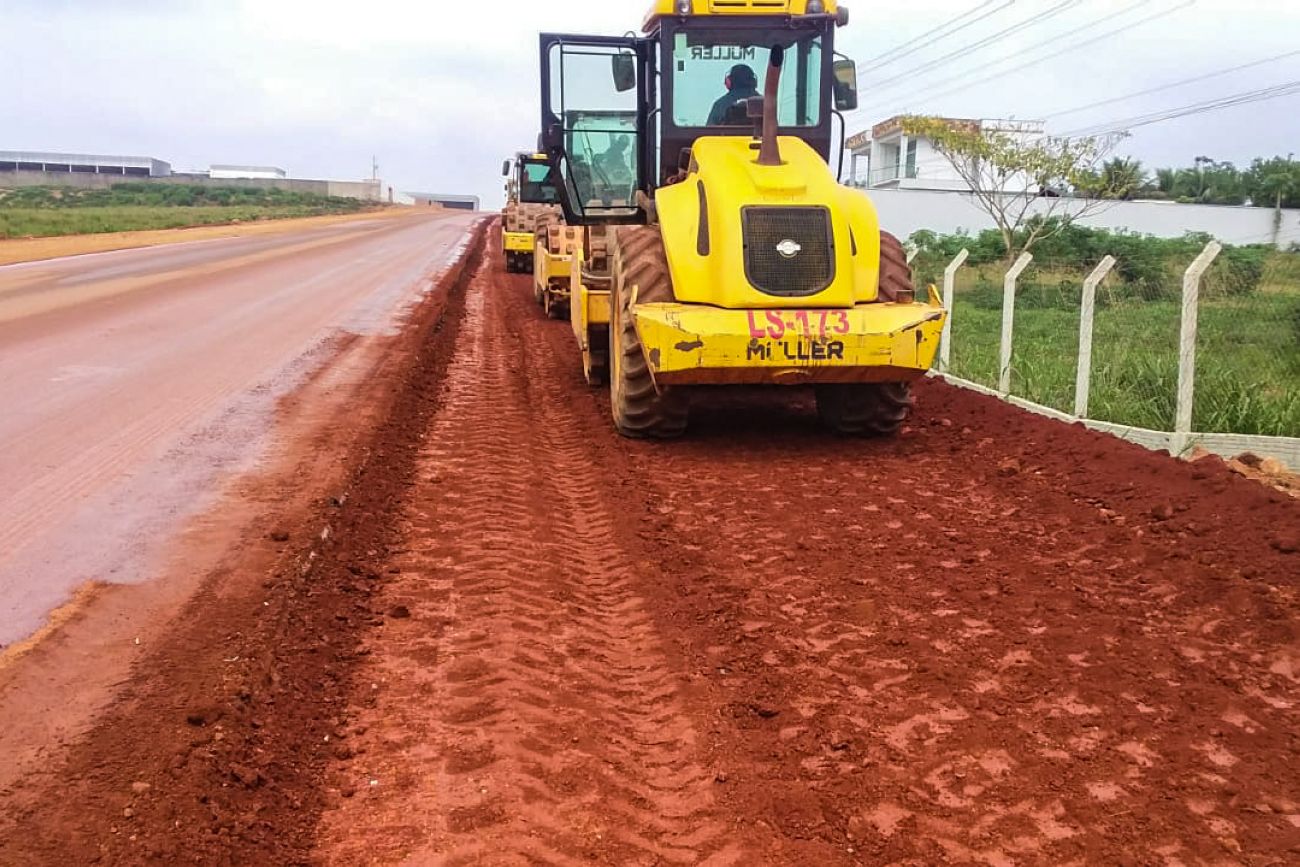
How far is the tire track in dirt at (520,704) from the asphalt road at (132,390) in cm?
148

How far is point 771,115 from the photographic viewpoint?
8.35 meters

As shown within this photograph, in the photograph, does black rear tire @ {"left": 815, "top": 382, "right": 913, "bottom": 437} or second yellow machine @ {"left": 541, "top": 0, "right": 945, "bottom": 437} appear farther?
black rear tire @ {"left": 815, "top": 382, "right": 913, "bottom": 437}

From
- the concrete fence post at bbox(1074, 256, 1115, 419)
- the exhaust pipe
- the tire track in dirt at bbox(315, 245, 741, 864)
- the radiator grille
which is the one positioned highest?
the exhaust pipe

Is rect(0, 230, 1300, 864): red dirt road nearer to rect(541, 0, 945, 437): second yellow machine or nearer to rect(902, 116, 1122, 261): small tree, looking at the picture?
rect(541, 0, 945, 437): second yellow machine

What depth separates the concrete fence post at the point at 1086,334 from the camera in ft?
28.7

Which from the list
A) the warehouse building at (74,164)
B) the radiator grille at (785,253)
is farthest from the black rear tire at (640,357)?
the warehouse building at (74,164)

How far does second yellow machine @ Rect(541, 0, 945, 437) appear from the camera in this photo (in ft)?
25.3

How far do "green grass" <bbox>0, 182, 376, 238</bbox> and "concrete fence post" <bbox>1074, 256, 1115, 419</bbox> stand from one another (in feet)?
114

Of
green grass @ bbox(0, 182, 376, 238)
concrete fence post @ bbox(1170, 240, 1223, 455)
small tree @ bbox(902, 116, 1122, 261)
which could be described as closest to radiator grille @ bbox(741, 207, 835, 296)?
concrete fence post @ bbox(1170, 240, 1223, 455)

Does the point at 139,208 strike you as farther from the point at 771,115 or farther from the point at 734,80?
the point at 771,115

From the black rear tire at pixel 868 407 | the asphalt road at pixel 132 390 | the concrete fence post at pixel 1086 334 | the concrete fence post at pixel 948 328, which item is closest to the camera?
the asphalt road at pixel 132 390

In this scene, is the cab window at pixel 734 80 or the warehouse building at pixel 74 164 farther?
the warehouse building at pixel 74 164

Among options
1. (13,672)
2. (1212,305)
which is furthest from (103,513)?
(1212,305)

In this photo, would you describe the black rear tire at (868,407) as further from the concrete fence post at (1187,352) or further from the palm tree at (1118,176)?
the palm tree at (1118,176)
